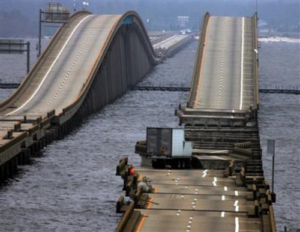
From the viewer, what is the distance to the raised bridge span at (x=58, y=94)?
122m

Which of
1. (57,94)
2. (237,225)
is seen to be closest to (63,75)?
(57,94)

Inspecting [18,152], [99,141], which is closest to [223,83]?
[99,141]

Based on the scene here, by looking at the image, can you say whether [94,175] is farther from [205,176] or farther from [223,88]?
[223,88]

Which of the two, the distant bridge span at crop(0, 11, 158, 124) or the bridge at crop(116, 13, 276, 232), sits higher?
the distant bridge span at crop(0, 11, 158, 124)

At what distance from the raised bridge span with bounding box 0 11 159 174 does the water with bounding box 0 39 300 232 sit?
1.61 m

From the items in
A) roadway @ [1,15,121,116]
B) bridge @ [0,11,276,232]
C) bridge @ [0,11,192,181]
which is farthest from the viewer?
roadway @ [1,15,121,116]

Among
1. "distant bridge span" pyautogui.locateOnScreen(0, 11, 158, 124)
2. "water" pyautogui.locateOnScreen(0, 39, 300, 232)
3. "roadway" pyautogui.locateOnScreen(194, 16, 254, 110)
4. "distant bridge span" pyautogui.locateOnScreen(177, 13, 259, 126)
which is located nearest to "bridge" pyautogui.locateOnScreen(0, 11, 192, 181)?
"distant bridge span" pyautogui.locateOnScreen(0, 11, 158, 124)

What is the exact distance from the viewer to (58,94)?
162625 millimetres

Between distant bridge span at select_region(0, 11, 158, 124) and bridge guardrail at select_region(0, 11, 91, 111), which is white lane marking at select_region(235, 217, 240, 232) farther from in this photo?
bridge guardrail at select_region(0, 11, 91, 111)

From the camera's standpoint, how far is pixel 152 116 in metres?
166

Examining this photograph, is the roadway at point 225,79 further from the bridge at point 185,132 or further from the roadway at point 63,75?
the roadway at point 63,75

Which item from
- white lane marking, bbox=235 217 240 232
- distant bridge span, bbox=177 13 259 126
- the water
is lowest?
the water

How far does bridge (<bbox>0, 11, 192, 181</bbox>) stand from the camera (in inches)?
4781

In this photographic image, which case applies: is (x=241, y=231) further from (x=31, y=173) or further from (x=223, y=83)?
(x=223, y=83)
